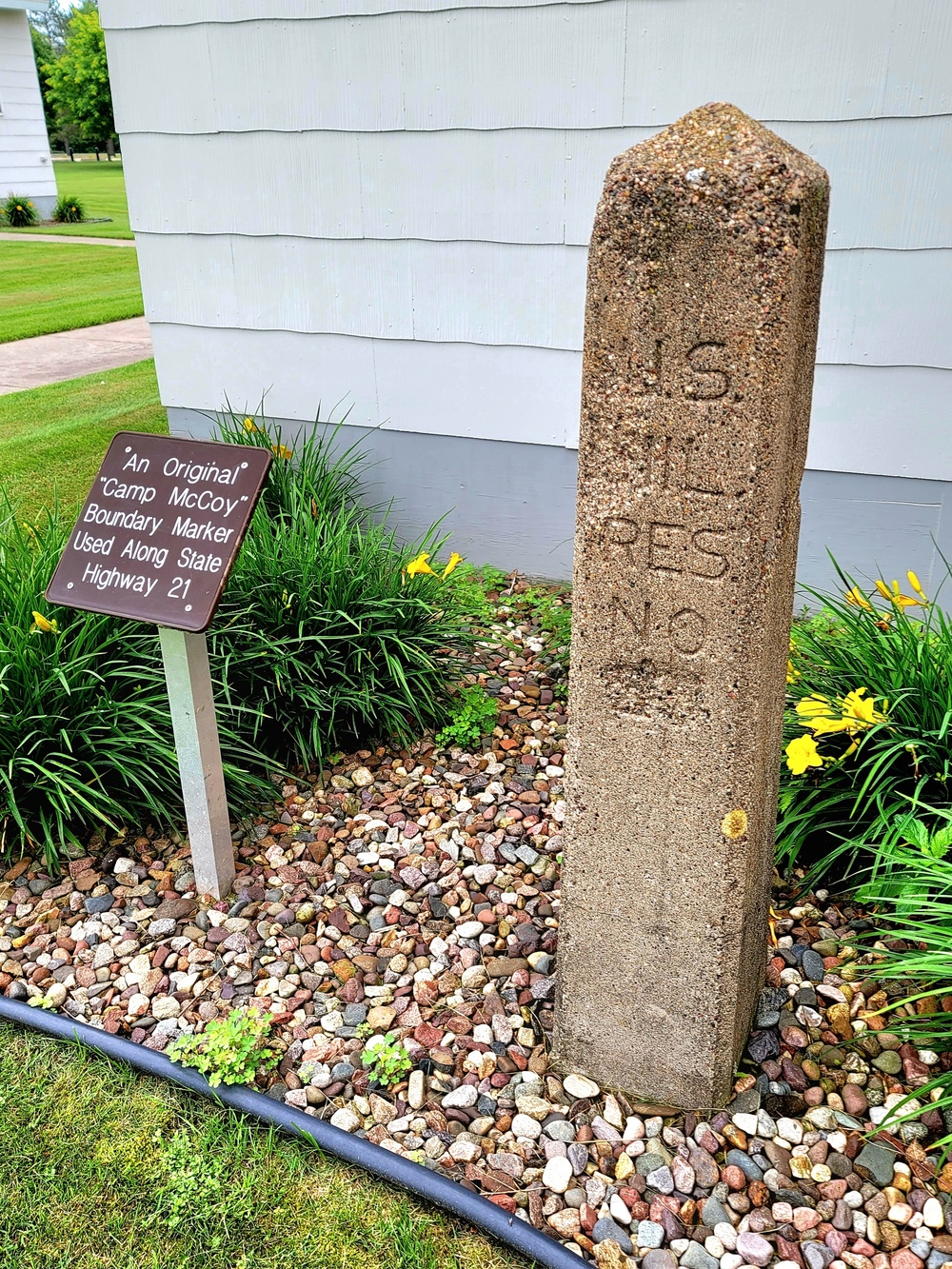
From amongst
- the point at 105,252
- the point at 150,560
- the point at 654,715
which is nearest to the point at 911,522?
the point at 654,715

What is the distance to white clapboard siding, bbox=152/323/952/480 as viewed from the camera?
4.01 metres

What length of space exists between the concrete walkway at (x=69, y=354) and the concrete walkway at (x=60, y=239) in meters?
8.65

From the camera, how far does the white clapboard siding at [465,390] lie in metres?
4.01

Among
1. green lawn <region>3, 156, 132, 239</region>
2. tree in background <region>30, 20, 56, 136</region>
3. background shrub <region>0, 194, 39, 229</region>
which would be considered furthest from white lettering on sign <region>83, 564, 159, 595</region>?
tree in background <region>30, 20, 56, 136</region>

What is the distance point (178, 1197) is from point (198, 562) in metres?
1.46

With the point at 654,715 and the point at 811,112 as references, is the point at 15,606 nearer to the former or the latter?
the point at 654,715

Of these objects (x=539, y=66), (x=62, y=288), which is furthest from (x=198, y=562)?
(x=62, y=288)

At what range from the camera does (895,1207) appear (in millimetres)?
2090

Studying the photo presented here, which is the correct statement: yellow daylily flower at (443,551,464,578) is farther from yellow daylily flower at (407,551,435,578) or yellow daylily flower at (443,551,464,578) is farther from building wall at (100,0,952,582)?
building wall at (100,0,952,582)

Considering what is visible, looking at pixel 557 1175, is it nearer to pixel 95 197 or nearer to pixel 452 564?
pixel 452 564

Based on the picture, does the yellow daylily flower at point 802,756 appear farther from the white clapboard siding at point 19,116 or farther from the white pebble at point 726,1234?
the white clapboard siding at point 19,116

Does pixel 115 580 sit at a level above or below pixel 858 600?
above

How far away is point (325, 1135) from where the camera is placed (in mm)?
2250

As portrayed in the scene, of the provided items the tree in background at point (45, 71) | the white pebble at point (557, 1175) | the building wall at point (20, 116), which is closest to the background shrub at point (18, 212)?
the building wall at point (20, 116)
